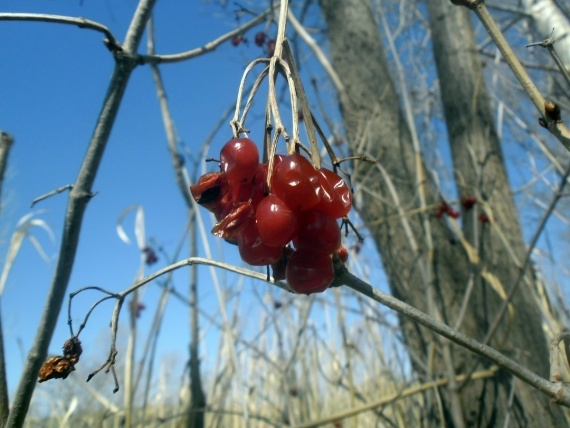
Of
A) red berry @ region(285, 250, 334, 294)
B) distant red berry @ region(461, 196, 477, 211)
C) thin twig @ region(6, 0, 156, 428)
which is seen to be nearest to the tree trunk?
distant red berry @ region(461, 196, 477, 211)

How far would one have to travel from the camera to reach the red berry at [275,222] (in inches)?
15.0

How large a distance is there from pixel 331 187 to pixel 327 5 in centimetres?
203

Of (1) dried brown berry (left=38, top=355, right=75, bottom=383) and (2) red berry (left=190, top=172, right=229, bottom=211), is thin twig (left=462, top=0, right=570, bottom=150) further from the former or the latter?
(1) dried brown berry (left=38, top=355, right=75, bottom=383)

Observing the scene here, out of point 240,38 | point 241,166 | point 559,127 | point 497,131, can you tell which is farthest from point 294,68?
point 497,131

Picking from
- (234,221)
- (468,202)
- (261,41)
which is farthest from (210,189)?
(468,202)

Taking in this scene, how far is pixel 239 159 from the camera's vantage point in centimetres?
41

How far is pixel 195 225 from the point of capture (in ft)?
4.53

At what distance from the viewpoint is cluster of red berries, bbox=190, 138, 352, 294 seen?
0.39 meters

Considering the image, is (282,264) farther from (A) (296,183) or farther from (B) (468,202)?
(B) (468,202)

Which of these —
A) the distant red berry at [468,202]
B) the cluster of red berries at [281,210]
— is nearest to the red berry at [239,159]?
the cluster of red berries at [281,210]

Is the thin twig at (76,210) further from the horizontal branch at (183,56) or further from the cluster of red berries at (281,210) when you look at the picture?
the cluster of red berries at (281,210)

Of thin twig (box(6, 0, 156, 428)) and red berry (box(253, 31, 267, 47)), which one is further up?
red berry (box(253, 31, 267, 47))

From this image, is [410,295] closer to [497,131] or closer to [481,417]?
[481,417]

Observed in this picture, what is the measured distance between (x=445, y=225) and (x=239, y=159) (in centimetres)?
157
